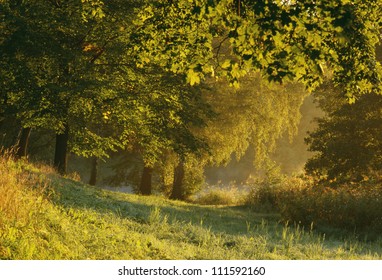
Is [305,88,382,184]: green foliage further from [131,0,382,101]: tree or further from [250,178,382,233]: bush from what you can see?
[131,0,382,101]: tree

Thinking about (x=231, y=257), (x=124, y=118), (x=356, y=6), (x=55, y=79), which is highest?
(x=356, y=6)

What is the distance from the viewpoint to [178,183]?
32219mm

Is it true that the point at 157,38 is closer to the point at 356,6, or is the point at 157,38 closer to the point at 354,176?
the point at 356,6

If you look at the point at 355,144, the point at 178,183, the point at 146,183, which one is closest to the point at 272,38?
the point at 355,144

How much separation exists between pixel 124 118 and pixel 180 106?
2.36m

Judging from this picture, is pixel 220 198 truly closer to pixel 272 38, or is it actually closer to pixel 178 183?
pixel 178 183

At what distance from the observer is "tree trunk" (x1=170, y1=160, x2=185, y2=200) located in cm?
3197

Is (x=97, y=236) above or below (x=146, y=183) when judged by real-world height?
above

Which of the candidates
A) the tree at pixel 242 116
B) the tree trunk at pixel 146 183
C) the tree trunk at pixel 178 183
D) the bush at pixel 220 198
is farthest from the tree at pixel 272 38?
the bush at pixel 220 198

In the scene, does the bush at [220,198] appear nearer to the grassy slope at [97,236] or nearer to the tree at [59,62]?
the tree at [59,62]

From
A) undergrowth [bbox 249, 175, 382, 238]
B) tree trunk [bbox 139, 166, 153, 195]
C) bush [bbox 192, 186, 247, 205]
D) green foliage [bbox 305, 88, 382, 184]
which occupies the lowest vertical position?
bush [bbox 192, 186, 247, 205]

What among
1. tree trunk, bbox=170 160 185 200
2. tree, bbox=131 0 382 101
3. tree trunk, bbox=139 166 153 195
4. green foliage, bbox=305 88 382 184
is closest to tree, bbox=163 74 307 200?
tree trunk, bbox=170 160 185 200
